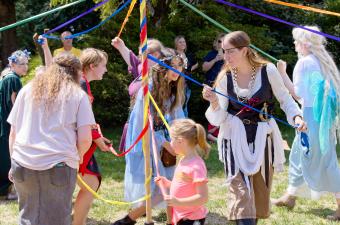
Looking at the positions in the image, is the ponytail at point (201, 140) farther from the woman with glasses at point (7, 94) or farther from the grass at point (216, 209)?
the woman with glasses at point (7, 94)

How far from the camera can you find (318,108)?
5.51 metres

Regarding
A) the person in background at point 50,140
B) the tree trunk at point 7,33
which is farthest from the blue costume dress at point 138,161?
the tree trunk at point 7,33

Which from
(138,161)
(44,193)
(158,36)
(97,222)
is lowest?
(97,222)

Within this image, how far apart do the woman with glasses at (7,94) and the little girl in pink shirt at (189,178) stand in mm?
3025

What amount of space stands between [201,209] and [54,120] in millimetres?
1157

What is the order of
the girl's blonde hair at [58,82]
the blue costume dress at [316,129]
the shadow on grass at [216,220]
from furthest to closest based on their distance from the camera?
1. the blue costume dress at [316,129]
2. the shadow on grass at [216,220]
3. the girl's blonde hair at [58,82]

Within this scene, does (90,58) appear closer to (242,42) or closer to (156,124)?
(156,124)

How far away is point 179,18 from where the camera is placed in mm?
11578

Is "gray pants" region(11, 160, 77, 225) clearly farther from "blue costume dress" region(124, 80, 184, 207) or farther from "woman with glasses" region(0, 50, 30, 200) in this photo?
"woman with glasses" region(0, 50, 30, 200)

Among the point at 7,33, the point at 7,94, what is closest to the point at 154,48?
the point at 7,94

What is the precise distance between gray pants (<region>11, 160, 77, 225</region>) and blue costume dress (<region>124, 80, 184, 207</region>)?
4.49 feet

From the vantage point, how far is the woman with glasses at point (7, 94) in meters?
6.19

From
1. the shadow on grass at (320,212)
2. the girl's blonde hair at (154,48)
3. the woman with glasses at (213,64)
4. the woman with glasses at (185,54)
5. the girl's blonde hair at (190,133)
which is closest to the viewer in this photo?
the girl's blonde hair at (190,133)

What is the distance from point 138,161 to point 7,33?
948 centimetres
